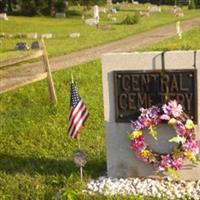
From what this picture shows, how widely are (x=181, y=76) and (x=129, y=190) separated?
1.51 m

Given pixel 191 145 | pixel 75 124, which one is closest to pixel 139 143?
pixel 191 145

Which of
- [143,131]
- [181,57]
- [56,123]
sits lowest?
[56,123]

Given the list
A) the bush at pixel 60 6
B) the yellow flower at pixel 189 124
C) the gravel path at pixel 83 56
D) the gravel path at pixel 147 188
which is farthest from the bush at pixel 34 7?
the yellow flower at pixel 189 124

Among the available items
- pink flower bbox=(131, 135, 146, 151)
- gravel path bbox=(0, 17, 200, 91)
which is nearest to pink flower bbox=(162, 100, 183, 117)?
pink flower bbox=(131, 135, 146, 151)

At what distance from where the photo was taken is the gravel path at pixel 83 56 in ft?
53.6

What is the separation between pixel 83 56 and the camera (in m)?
20.4

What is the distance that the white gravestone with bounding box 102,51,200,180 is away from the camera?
7320mm

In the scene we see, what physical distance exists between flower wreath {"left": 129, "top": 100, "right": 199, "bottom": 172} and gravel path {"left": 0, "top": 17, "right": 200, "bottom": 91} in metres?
5.98

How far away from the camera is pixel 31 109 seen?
12672 mm

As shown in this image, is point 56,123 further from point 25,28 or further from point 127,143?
point 25,28

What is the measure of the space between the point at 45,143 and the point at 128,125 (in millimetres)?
2943

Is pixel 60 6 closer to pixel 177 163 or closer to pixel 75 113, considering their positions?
pixel 75 113

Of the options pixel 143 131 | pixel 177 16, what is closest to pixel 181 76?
pixel 143 131

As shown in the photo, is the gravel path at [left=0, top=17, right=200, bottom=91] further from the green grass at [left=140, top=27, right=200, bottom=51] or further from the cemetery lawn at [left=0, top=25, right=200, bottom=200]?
the green grass at [left=140, top=27, right=200, bottom=51]
